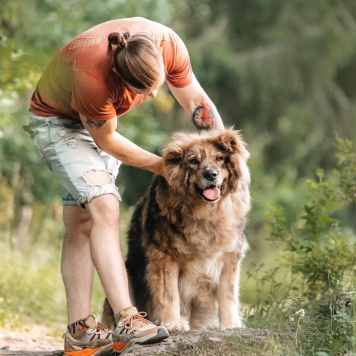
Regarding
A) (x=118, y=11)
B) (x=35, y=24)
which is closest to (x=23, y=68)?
(x=35, y=24)

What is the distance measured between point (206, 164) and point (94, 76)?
99cm

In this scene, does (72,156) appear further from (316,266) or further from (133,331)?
(316,266)

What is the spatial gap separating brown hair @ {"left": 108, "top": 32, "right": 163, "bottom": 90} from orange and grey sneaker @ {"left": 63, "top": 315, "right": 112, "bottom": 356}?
1611 mm

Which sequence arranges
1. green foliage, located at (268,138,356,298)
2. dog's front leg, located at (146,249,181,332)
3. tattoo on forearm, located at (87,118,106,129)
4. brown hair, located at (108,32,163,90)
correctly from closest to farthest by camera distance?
1. brown hair, located at (108,32,163,90)
2. tattoo on forearm, located at (87,118,106,129)
3. dog's front leg, located at (146,249,181,332)
4. green foliage, located at (268,138,356,298)

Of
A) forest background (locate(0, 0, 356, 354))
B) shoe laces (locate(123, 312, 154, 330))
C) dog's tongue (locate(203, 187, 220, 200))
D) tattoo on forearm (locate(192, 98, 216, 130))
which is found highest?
forest background (locate(0, 0, 356, 354))

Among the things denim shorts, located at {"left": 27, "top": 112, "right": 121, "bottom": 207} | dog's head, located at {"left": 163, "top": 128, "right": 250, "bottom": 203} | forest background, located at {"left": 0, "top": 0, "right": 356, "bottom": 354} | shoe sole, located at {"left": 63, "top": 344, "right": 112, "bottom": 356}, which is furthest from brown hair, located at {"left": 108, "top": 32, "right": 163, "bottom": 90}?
forest background, located at {"left": 0, "top": 0, "right": 356, "bottom": 354}

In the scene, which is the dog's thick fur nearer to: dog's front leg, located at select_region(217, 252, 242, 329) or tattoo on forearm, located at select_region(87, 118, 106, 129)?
dog's front leg, located at select_region(217, 252, 242, 329)

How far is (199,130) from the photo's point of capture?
20.5 ft

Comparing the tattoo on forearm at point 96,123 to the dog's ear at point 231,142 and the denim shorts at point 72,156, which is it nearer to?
the denim shorts at point 72,156

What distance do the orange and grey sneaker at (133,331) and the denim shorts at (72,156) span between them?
0.74 metres

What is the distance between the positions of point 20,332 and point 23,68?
237 cm

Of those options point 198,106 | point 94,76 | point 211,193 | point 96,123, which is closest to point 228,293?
point 211,193

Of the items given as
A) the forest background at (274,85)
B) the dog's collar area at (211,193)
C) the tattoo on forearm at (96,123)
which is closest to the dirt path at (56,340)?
the dog's collar area at (211,193)

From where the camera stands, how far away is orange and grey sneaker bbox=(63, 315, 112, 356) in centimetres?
582
